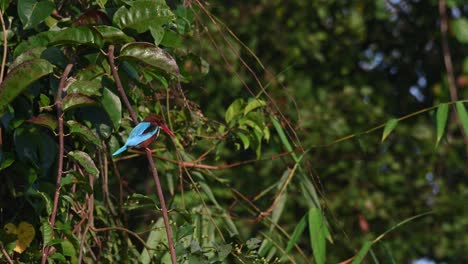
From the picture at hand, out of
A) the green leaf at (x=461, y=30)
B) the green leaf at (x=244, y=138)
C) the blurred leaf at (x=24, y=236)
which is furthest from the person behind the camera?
the green leaf at (x=244, y=138)

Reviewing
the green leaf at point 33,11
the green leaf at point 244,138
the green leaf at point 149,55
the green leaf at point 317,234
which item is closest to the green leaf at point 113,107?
the green leaf at point 149,55

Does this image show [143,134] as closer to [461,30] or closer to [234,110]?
[234,110]

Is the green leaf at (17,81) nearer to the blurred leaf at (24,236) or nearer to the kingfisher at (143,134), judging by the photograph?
the kingfisher at (143,134)

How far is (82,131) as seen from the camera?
1840 mm

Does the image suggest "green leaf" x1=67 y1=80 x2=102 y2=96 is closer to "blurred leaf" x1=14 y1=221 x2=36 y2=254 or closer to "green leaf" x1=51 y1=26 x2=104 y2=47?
"green leaf" x1=51 y1=26 x2=104 y2=47

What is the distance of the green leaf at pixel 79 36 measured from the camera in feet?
5.98

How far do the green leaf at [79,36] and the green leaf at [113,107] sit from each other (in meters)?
0.13

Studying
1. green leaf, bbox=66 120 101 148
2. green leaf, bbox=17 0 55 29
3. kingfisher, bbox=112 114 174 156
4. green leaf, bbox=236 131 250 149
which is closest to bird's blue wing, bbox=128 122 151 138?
kingfisher, bbox=112 114 174 156

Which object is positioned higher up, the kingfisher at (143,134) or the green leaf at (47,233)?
the kingfisher at (143,134)

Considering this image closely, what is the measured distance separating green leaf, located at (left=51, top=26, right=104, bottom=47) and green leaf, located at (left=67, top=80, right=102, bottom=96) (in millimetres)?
83

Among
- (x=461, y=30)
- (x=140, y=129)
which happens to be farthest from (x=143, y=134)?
(x=461, y=30)

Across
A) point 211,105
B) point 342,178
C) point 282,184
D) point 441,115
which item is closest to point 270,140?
point 282,184

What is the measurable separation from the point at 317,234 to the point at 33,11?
95 cm

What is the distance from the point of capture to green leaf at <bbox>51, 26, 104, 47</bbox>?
1.82 meters
